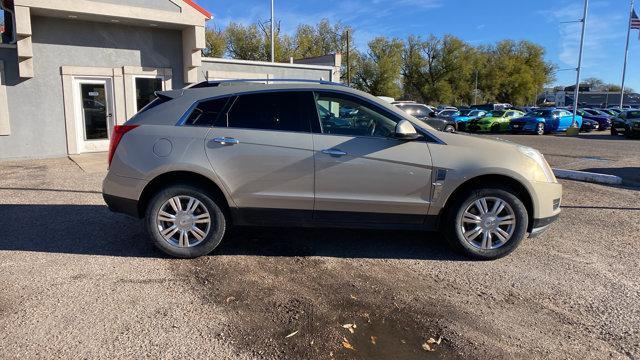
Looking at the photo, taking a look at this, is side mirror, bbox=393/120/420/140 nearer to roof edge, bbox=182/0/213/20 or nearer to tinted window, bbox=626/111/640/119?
roof edge, bbox=182/0/213/20

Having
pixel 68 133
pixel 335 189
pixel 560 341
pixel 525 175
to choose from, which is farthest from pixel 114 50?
pixel 560 341

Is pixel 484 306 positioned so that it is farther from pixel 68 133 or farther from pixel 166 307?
pixel 68 133

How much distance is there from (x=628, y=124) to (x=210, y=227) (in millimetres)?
26267

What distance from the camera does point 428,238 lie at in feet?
18.1

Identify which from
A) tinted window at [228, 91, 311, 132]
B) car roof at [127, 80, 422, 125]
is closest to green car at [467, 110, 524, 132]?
car roof at [127, 80, 422, 125]

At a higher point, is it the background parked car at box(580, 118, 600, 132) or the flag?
the flag

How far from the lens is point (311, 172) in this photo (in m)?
4.55

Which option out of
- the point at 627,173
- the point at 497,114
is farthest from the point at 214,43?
the point at 627,173

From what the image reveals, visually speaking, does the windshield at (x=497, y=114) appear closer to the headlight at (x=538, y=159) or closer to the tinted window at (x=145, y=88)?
the tinted window at (x=145, y=88)

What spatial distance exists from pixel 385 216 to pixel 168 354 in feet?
8.03

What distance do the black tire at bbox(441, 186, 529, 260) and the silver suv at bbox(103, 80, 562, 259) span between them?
0.4 inches

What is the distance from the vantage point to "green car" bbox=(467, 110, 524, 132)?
28.6 m

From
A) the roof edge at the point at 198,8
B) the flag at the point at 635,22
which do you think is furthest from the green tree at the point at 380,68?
the roof edge at the point at 198,8

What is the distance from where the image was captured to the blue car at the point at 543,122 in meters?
27.7
